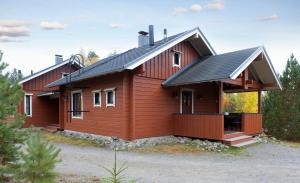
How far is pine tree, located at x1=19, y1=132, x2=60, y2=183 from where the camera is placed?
153 inches

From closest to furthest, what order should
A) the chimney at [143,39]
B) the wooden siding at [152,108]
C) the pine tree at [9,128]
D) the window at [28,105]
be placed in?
the pine tree at [9,128] → the wooden siding at [152,108] → the chimney at [143,39] → the window at [28,105]

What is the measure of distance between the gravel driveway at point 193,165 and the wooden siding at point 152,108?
1.94 meters

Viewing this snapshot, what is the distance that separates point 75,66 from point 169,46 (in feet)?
39.0

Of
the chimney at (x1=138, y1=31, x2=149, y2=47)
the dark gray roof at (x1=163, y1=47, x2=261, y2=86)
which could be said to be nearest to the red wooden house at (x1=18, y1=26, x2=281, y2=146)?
the dark gray roof at (x1=163, y1=47, x2=261, y2=86)

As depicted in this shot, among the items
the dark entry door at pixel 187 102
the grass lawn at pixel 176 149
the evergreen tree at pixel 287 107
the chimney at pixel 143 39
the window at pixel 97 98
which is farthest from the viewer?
the evergreen tree at pixel 287 107

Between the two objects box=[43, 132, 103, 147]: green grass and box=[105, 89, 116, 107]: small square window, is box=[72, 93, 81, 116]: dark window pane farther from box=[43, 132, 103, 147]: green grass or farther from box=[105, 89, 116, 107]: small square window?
box=[105, 89, 116, 107]: small square window

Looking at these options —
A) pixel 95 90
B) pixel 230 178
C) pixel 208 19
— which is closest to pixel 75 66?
pixel 95 90

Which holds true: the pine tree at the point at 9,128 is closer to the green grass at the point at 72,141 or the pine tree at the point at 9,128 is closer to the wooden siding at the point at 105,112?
the wooden siding at the point at 105,112

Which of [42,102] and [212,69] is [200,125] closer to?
[212,69]

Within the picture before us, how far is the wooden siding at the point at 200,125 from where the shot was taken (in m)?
12.5

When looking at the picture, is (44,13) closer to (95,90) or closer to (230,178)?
(95,90)

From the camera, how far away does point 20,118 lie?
17.9 ft

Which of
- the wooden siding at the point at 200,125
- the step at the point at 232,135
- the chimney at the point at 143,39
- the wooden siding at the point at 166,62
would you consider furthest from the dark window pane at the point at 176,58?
the step at the point at 232,135

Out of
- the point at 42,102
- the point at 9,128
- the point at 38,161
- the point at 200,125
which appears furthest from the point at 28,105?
the point at 38,161
